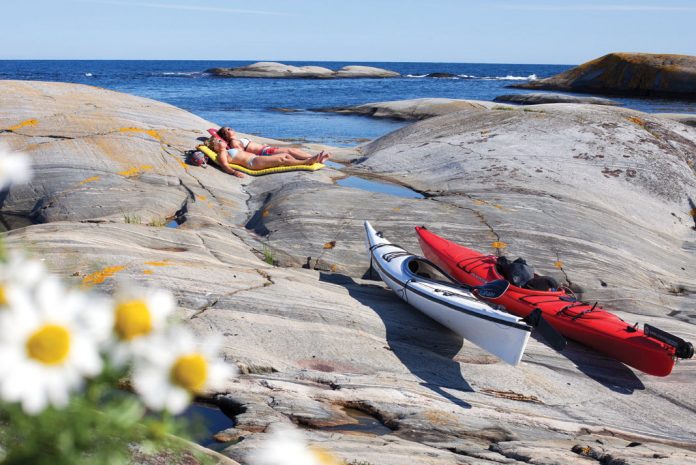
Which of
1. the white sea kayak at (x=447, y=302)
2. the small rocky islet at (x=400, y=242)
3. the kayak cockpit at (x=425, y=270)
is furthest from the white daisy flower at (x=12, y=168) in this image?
the kayak cockpit at (x=425, y=270)

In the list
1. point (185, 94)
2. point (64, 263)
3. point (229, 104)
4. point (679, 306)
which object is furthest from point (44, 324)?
point (185, 94)

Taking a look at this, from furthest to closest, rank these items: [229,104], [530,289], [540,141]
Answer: [229,104] < [540,141] < [530,289]

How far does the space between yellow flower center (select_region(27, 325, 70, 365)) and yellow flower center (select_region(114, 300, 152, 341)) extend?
83 millimetres

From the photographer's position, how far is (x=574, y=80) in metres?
50.5

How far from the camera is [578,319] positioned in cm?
822

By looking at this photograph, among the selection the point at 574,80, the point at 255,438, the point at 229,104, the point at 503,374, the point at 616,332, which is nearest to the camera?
the point at 255,438

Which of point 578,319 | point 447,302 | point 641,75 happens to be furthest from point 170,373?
point 641,75

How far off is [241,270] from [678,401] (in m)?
4.88

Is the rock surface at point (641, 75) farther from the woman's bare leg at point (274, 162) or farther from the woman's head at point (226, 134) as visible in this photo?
the woman's head at point (226, 134)

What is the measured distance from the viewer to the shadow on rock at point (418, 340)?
6.59 metres

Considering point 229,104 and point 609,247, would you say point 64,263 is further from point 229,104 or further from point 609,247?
point 229,104

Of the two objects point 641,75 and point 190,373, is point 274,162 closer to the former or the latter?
point 190,373

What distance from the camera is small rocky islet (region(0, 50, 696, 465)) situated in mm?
5688

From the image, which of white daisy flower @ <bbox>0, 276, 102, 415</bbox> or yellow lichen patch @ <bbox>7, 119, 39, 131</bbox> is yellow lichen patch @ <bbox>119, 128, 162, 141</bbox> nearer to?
yellow lichen patch @ <bbox>7, 119, 39, 131</bbox>
